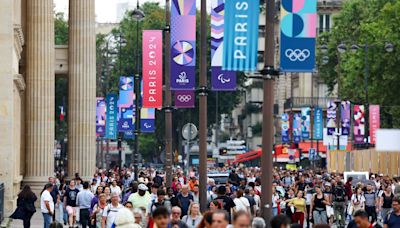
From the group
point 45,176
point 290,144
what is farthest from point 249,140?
point 45,176

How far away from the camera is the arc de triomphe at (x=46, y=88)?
176 ft

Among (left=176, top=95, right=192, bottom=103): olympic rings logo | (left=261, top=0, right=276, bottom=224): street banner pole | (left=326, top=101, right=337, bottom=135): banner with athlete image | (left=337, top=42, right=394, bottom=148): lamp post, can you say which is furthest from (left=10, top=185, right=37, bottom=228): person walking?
(left=326, top=101, right=337, bottom=135): banner with athlete image

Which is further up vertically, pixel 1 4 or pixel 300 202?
pixel 1 4

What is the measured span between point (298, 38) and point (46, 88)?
104 ft

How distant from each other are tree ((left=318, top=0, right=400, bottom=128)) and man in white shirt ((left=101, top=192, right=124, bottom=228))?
2394 inches

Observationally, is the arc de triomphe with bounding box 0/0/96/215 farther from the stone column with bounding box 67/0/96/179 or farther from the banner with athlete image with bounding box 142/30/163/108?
the banner with athlete image with bounding box 142/30/163/108

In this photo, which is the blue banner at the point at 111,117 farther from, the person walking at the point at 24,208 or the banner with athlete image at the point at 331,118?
the person walking at the point at 24,208

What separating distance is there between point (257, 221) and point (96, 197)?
1576 cm

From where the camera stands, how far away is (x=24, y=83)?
176ft

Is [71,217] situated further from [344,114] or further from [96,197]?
[344,114]

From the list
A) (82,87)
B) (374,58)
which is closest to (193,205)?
(82,87)

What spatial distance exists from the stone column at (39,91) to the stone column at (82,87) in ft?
7.48

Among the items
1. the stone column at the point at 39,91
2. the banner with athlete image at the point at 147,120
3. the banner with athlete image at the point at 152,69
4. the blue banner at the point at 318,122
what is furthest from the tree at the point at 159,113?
the banner with athlete image at the point at 152,69

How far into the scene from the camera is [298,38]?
2408cm
